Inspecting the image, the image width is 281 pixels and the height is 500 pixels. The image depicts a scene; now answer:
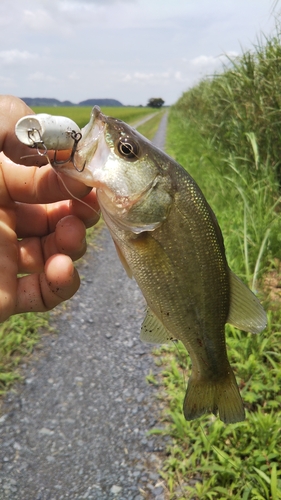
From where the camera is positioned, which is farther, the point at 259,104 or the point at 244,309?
the point at 259,104

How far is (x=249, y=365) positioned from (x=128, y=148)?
2.09m

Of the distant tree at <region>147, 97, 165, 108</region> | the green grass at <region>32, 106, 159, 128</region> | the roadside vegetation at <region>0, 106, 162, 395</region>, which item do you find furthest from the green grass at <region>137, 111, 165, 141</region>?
the distant tree at <region>147, 97, 165, 108</region>

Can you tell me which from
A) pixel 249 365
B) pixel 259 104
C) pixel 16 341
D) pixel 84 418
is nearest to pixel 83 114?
pixel 259 104

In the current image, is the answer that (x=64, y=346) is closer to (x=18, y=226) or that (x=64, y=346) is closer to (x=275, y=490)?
(x=18, y=226)

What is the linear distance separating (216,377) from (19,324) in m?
2.66

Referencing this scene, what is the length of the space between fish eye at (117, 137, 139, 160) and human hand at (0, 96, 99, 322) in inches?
9.9

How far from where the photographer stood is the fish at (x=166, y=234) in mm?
1729

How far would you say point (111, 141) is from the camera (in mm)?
1738

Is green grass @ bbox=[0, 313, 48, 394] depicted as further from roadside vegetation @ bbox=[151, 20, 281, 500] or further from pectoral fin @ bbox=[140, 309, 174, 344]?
pectoral fin @ bbox=[140, 309, 174, 344]

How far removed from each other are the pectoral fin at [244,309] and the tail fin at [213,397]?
0.81ft

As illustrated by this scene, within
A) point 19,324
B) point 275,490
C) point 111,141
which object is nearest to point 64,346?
point 19,324

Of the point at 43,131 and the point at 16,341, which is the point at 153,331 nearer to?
the point at 43,131

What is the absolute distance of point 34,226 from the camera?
2.34 meters

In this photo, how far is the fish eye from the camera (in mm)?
1740
